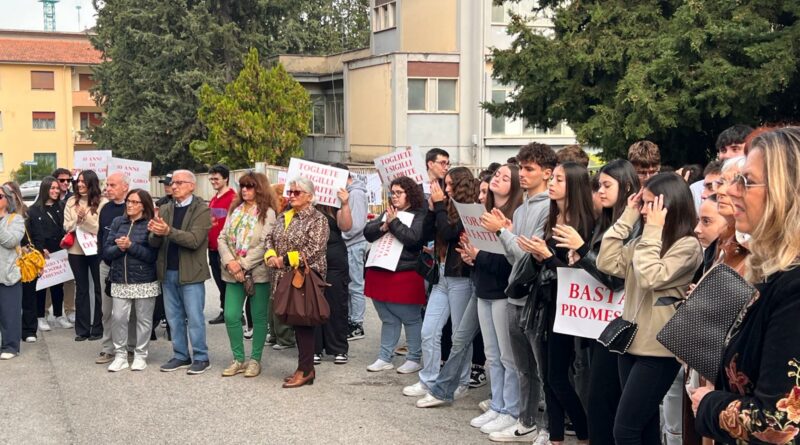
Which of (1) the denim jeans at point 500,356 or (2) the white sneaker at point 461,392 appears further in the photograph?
(2) the white sneaker at point 461,392

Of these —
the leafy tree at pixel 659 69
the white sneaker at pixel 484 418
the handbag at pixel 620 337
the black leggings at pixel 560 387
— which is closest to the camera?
the handbag at pixel 620 337

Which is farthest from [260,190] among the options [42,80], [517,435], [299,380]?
[42,80]

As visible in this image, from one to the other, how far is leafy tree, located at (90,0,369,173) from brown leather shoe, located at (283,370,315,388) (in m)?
34.5

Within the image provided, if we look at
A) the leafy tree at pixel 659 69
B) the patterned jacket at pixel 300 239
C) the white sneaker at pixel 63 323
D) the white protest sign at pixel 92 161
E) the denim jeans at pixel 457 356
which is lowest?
the white sneaker at pixel 63 323

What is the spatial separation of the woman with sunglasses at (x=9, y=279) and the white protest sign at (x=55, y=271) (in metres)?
1.07

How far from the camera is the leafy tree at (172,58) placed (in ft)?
138

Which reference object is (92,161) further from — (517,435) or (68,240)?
(517,435)

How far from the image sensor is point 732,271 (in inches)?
118

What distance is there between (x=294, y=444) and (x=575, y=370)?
2188 millimetres

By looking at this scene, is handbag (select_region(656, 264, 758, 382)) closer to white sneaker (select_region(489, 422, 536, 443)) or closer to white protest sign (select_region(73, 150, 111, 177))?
white sneaker (select_region(489, 422, 536, 443))

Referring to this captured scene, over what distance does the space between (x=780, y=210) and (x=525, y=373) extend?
430cm

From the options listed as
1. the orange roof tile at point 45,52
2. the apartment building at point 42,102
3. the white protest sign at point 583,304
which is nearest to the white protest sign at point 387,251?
the white protest sign at point 583,304

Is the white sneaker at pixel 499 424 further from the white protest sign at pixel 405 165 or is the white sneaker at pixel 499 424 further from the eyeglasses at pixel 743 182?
the eyeglasses at pixel 743 182

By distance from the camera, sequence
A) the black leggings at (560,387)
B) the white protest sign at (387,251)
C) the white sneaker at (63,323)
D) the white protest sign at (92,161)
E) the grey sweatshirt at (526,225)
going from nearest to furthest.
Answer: the black leggings at (560,387), the grey sweatshirt at (526,225), the white protest sign at (387,251), the white sneaker at (63,323), the white protest sign at (92,161)
